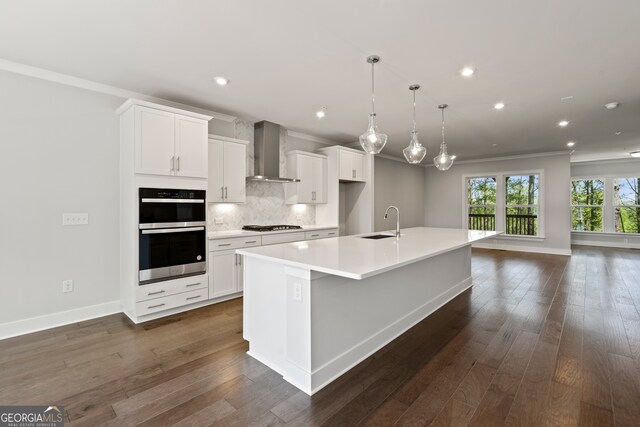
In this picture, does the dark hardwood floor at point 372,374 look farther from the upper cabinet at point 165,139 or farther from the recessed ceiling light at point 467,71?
the recessed ceiling light at point 467,71

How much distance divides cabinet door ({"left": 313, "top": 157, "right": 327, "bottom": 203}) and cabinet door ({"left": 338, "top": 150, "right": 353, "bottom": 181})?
31 centimetres

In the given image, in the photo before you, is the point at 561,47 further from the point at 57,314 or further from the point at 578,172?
the point at 578,172

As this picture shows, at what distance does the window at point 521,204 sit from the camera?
7.77 m

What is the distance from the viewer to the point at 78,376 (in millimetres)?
2174

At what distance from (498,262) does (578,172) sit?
534 cm

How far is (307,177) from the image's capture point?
5.32 m

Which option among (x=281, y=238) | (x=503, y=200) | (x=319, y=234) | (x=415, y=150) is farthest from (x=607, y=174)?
(x=281, y=238)

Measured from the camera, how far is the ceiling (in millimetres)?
2078

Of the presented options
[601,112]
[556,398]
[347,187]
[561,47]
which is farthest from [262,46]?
[601,112]

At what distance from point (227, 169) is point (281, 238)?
1259mm

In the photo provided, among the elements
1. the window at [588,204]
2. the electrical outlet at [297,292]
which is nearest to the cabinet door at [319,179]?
the electrical outlet at [297,292]

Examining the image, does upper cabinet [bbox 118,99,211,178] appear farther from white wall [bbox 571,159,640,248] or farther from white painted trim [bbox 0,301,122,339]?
white wall [bbox 571,159,640,248]

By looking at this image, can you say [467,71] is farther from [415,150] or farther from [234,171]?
[234,171]

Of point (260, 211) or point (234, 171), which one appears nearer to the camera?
point (234, 171)
